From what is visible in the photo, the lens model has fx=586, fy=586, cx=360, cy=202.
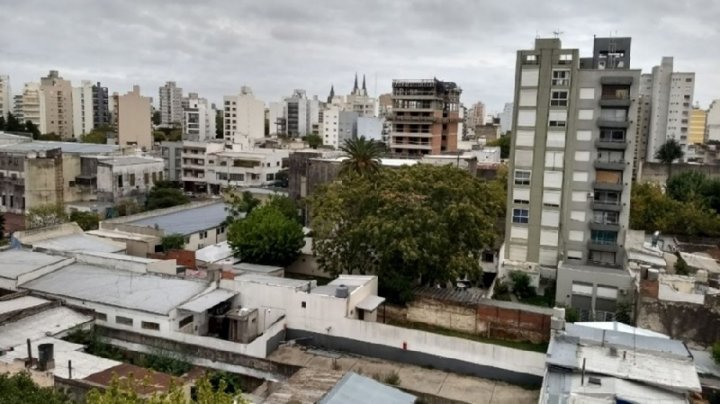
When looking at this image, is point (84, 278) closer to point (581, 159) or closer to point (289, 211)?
point (289, 211)

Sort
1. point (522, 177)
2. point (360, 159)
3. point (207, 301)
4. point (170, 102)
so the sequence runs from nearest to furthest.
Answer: point (207, 301)
point (522, 177)
point (360, 159)
point (170, 102)

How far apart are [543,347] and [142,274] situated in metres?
19.4

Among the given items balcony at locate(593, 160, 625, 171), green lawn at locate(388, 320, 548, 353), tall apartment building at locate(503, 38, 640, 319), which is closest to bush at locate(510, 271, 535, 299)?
tall apartment building at locate(503, 38, 640, 319)

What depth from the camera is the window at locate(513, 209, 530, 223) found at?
38156 millimetres

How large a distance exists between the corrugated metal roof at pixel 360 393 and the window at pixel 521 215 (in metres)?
21.5

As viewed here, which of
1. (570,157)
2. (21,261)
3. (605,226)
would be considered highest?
(570,157)

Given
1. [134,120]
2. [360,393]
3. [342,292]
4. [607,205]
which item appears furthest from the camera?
[134,120]

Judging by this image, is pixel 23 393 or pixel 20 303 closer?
pixel 23 393

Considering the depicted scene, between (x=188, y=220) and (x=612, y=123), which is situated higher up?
(x=612, y=123)

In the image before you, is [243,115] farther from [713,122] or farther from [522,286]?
[713,122]

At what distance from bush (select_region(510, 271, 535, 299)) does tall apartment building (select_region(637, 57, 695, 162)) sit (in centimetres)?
6333

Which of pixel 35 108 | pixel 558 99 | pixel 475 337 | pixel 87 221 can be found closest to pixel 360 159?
pixel 558 99

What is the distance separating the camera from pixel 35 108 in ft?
392

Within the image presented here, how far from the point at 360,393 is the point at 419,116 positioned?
60.2 m
